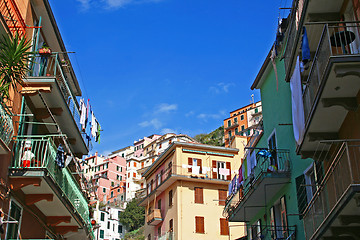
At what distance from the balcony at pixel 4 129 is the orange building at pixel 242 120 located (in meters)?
91.2

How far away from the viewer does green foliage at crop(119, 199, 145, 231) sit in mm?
98887

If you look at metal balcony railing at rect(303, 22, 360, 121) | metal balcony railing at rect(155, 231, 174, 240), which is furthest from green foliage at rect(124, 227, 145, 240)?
metal balcony railing at rect(303, 22, 360, 121)

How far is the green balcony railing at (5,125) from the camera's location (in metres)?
12.3

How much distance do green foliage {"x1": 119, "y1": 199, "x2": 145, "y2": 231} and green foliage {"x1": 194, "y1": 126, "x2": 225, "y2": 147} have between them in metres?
29.8

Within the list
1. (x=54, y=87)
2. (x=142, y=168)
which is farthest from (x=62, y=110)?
(x=142, y=168)

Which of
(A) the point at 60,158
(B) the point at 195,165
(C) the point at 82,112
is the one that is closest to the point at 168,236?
(B) the point at 195,165

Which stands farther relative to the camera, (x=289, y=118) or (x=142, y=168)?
(x=142, y=168)

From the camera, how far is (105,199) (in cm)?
11738

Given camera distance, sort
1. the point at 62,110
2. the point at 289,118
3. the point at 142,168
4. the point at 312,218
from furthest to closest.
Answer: the point at 142,168 → the point at 289,118 → the point at 62,110 → the point at 312,218

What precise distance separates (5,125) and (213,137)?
383 feet

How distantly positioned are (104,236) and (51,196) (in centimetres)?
8013

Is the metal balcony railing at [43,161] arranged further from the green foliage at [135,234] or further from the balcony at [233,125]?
the balcony at [233,125]

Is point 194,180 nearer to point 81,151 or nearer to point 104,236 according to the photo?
point 81,151

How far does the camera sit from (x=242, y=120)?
108562 millimetres
